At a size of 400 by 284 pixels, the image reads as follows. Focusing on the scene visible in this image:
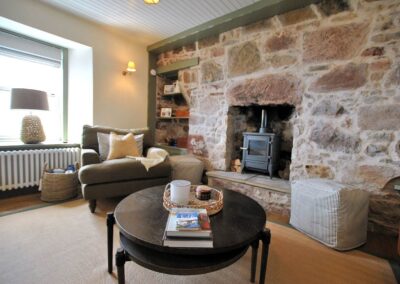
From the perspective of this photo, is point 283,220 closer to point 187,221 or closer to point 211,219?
point 211,219

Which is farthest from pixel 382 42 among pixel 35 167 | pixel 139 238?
pixel 35 167

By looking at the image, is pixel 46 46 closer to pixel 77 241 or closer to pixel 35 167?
pixel 35 167

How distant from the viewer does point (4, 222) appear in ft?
6.21

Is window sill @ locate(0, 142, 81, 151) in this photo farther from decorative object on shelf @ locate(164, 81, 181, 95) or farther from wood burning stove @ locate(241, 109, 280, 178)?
wood burning stove @ locate(241, 109, 280, 178)

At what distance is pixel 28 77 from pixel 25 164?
47.8 inches

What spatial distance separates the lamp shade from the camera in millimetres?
2324

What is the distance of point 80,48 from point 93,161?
186cm

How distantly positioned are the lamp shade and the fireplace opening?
2.37 metres

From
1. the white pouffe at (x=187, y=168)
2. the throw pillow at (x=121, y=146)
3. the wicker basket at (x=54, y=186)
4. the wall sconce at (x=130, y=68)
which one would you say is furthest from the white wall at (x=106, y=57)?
the white pouffe at (x=187, y=168)

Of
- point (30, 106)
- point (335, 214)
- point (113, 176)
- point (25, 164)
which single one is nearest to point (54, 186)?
point (25, 164)

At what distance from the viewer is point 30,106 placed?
237 cm

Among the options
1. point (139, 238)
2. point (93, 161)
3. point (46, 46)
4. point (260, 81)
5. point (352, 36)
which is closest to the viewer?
point (139, 238)

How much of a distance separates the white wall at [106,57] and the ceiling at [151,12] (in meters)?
0.18

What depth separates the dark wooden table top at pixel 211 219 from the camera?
0.92m
